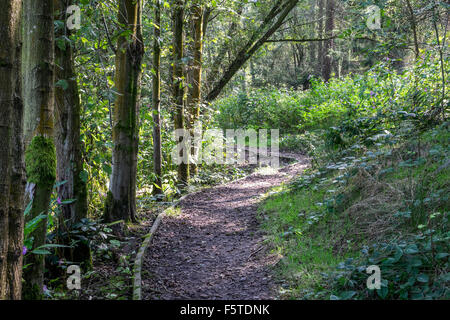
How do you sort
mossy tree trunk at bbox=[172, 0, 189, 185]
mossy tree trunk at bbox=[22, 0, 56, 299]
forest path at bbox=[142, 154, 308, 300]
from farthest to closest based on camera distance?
mossy tree trunk at bbox=[172, 0, 189, 185] < forest path at bbox=[142, 154, 308, 300] < mossy tree trunk at bbox=[22, 0, 56, 299]

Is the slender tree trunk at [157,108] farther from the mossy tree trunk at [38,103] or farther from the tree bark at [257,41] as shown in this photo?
the mossy tree trunk at [38,103]

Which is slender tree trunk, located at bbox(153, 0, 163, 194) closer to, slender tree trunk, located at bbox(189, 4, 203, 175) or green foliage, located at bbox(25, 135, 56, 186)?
slender tree trunk, located at bbox(189, 4, 203, 175)

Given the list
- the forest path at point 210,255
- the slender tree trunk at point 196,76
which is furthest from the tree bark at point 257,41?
the forest path at point 210,255

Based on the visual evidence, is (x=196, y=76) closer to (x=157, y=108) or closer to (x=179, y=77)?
(x=179, y=77)

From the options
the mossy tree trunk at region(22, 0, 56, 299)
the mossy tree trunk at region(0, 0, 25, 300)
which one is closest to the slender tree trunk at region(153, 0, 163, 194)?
the mossy tree trunk at region(22, 0, 56, 299)

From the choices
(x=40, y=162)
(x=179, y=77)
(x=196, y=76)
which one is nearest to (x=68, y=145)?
(x=40, y=162)

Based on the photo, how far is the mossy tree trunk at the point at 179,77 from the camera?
8414mm

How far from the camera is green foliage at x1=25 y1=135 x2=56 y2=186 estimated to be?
281cm

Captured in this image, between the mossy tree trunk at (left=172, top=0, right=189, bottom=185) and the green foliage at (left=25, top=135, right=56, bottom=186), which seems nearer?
the green foliage at (left=25, top=135, right=56, bottom=186)

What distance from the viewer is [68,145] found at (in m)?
4.29

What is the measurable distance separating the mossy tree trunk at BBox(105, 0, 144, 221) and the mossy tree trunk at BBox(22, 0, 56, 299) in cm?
285

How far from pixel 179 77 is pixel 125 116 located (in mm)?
3156
